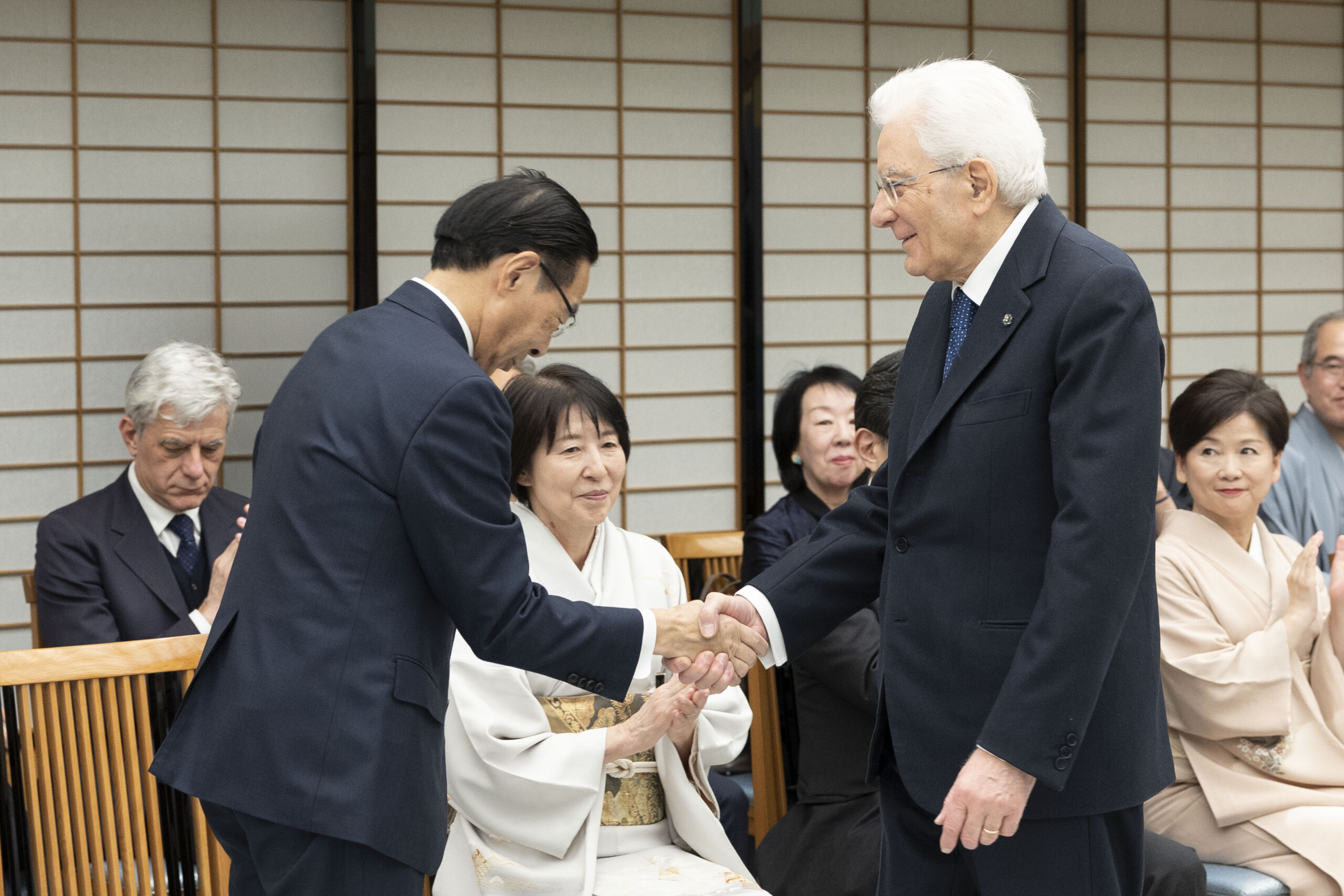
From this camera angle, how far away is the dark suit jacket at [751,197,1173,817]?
140 centimetres

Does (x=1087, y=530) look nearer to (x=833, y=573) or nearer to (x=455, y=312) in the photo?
(x=833, y=573)

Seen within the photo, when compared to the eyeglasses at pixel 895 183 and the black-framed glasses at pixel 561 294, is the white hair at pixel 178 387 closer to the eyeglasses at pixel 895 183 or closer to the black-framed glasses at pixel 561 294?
the black-framed glasses at pixel 561 294

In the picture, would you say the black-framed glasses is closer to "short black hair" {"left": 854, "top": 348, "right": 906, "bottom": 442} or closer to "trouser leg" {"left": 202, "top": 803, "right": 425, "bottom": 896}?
"trouser leg" {"left": 202, "top": 803, "right": 425, "bottom": 896}

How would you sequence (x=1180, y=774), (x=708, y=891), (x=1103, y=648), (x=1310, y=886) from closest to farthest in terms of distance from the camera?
(x=1103, y=648) → (x=708, y=891) → (x=1310, y=886) → (x=1180, y=774)

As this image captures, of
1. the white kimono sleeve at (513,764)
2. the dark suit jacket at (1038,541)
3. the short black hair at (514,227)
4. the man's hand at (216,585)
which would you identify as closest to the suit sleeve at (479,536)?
the short black hair at (514,227)

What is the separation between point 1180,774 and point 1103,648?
1.19 meters

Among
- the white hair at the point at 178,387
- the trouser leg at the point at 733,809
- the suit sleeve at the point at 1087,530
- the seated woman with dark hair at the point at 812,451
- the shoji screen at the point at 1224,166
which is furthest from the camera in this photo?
the shoji screen at the point at 1224,166

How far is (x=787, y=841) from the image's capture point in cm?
236

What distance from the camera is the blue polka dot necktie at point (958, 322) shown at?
5.36 ft

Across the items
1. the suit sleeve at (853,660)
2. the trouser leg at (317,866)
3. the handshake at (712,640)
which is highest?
the handshake at (712,640)

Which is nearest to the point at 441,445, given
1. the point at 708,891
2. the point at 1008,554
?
the point at 1008,554

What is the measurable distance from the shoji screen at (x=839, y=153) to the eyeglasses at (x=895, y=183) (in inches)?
119

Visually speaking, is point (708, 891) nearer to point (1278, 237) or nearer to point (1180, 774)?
point (1180, 774)

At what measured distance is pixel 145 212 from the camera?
4.00m
